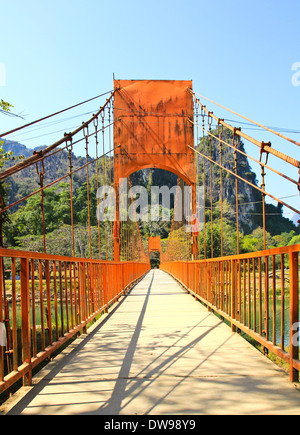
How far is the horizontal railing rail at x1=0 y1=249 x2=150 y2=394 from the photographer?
7.19 ft

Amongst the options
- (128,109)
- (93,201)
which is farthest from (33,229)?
(128,109)

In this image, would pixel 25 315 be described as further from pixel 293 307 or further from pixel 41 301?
pixel 293 307

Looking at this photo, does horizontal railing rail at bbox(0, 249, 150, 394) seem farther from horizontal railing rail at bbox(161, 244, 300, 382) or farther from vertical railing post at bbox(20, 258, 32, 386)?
horizontal railing rail at bbox(161, 244, 300, 382)

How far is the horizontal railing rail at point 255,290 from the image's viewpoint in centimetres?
231

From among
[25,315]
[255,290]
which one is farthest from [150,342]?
[25,315]

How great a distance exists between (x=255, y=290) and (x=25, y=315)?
63.9 inches

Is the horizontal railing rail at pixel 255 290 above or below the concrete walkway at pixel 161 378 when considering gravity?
above

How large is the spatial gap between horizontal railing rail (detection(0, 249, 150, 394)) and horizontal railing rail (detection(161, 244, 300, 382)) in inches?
51.2

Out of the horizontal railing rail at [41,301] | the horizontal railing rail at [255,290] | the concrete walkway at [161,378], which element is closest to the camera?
the concrete walkway at [161,378]

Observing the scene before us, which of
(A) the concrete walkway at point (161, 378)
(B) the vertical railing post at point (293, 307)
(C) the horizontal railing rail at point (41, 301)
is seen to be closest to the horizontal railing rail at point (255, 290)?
(B) the vertical railing post at point (293, 307)

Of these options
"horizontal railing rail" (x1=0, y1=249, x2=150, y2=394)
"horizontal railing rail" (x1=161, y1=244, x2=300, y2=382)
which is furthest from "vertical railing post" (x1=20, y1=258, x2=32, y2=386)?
"horizontal railing rail" (x1=161, y1=244, x2=300, y2=382)

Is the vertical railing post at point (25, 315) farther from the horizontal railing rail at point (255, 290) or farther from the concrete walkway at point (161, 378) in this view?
the horizontal railing rail at point (255, 290)

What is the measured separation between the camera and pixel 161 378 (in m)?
2.52

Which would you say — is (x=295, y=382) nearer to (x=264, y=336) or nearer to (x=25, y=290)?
(x=264, y=336)
